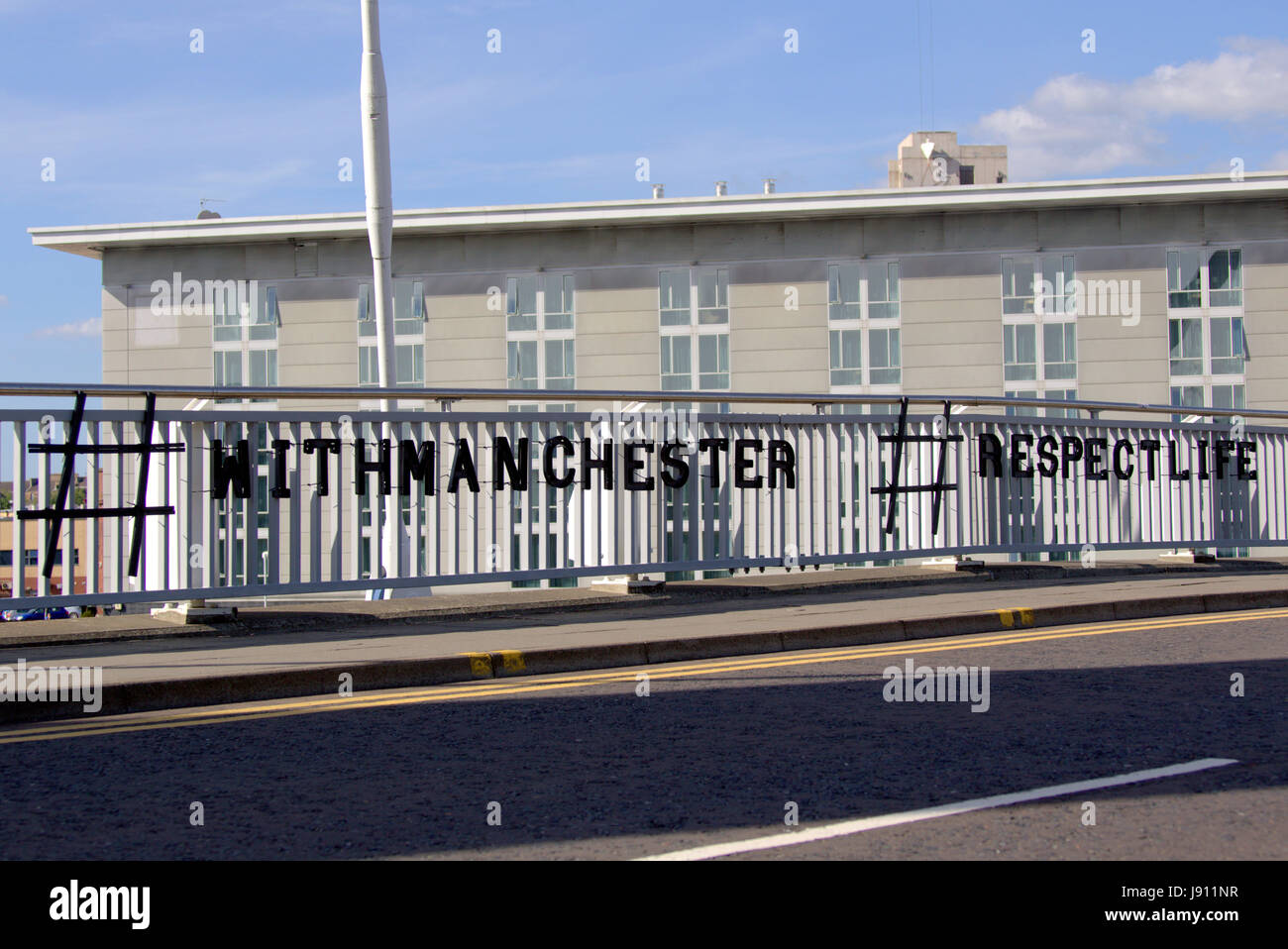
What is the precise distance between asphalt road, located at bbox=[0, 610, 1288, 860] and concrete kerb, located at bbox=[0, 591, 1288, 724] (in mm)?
197

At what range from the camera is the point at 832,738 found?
6055 mm

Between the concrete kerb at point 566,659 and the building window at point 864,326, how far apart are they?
151 feet

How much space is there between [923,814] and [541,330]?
179 feet

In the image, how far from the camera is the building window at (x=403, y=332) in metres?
58.5

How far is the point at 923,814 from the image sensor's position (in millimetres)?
4727

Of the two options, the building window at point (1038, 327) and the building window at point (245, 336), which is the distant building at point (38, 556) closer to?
the building window at point (1038, 327)

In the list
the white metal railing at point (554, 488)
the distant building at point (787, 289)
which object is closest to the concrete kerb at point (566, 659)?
the white metal railing at point (554, 488)

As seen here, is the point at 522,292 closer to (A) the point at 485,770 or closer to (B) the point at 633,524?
(B) the point at 633,524

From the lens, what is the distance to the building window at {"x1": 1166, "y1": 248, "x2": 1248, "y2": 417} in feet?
180

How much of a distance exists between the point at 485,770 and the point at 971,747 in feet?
7.07

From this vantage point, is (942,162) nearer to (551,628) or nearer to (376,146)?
(376,146)

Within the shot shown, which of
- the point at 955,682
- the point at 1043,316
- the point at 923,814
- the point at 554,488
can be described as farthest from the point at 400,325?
the point at 923,814

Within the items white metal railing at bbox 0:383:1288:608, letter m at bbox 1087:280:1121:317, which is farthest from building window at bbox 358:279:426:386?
white metal railing at bbox 0:383:1288:608
